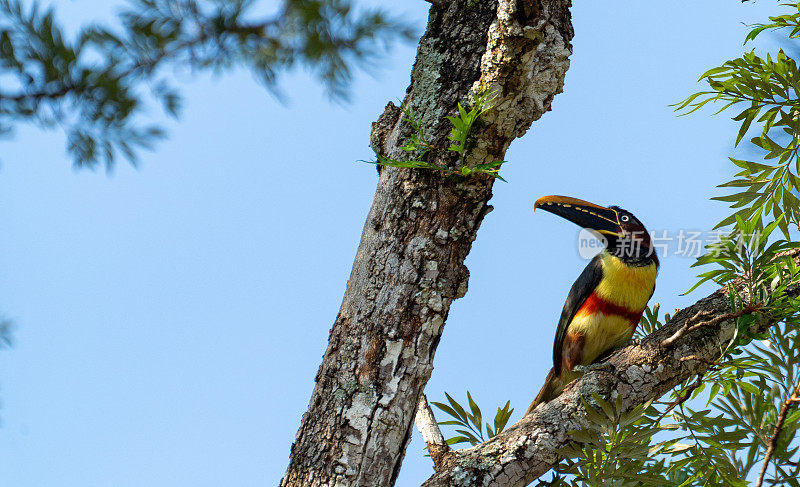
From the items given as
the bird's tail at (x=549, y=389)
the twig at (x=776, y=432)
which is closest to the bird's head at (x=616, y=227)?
the bird's tail at (x=549, y=389)

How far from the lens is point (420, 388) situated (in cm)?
235

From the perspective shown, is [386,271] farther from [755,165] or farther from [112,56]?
[755,165]

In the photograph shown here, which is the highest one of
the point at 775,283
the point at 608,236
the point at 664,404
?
the point at 608,236

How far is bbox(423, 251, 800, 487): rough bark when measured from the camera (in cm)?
244

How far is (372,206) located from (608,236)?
185 centimetres

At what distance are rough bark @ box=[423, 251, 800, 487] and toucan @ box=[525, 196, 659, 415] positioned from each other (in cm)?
61

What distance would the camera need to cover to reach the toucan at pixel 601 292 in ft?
11.6

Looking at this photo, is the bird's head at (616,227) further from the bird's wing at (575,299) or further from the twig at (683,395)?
the twig at (683,395)

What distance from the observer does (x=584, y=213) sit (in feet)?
12.3

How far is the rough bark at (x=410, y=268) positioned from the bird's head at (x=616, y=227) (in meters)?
1.43

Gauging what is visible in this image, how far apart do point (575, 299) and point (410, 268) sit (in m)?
1.70

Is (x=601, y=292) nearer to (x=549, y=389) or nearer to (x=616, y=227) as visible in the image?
(x=616, y=227)

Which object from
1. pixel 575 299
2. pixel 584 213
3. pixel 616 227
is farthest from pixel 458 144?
pixel 616 227

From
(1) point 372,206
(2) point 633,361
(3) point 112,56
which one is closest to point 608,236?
(2) point 633,361
